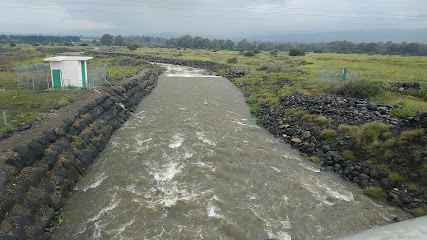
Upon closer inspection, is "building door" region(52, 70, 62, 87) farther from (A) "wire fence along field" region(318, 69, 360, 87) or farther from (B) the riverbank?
(A) "wire fence along field" region(318, 69, 360, 87)

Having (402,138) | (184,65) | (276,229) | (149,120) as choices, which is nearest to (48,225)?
(276,229)

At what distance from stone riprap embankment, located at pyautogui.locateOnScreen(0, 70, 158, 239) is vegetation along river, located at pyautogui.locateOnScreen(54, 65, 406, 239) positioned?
580 mm

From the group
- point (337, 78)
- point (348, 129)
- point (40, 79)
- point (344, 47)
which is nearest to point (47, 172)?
point (348, 129)

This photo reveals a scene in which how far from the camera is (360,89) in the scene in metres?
23.7

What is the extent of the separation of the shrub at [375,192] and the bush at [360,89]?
12.9m

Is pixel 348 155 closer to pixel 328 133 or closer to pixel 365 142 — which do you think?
pixel 365 142

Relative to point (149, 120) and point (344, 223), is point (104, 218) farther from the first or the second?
point (149, 120)

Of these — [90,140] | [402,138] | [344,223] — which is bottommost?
[344,223]

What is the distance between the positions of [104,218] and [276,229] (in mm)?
6361

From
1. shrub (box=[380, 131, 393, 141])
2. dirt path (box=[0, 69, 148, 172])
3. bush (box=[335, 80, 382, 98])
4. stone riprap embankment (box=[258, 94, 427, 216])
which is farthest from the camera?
bush (box=[335, 80, 382, 98])

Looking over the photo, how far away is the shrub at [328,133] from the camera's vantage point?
57.0ft

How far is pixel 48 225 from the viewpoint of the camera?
9.76 metres

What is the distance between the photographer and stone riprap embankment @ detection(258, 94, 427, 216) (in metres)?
12.5

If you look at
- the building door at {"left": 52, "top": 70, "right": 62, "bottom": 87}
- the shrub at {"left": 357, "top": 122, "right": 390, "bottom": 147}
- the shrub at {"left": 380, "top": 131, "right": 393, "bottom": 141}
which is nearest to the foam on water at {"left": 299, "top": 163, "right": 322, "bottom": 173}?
the shrub at {"left": 357, "top": 122, "right": 390, "bottom": 147}
